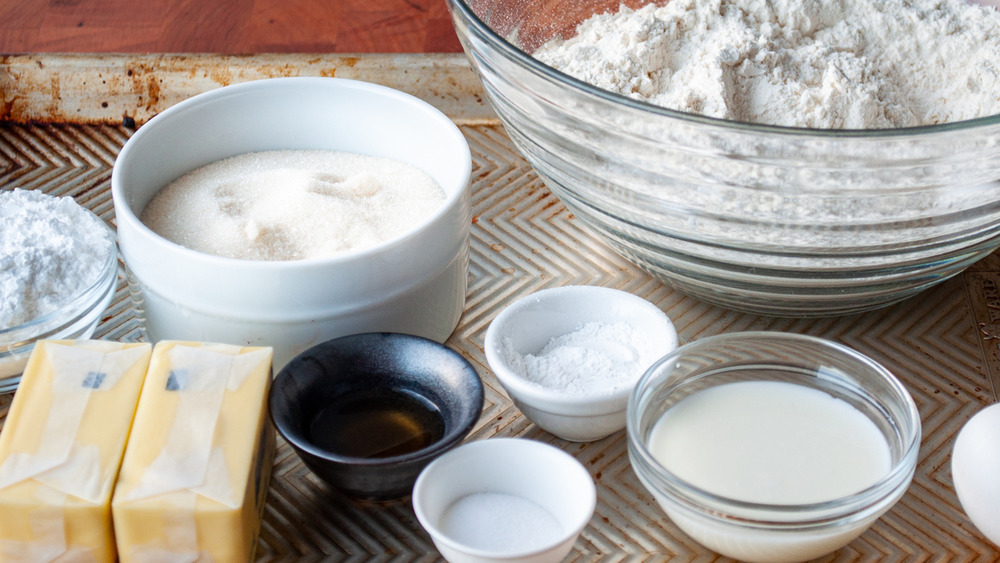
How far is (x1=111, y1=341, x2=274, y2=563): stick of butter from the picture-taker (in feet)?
1.42

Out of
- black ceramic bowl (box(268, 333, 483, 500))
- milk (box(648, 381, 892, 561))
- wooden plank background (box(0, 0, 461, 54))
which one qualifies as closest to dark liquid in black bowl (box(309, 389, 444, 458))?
black ceramic bowl (box(268, 333, 483, 500))

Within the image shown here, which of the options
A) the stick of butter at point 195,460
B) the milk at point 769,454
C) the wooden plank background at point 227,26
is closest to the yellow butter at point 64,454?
the stick of butter at point 195,460

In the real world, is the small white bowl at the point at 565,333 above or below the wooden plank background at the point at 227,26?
above

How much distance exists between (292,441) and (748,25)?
0.33 meters

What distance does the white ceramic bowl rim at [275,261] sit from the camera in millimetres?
518

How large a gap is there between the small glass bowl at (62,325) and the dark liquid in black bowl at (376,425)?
14 cm

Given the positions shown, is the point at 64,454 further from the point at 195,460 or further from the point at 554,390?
the point at 554,390

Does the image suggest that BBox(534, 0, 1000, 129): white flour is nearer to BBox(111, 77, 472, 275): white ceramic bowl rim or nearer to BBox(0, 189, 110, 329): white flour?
BBox(111, 77, 472, 275): white ceramic bowl rim

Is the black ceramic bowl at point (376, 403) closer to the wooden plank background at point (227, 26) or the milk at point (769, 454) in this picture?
→ the milk at point (769, 454)

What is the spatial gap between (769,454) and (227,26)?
1.87 ft

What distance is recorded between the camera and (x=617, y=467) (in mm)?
536

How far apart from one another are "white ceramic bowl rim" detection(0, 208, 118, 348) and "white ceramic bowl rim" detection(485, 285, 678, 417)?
8.0 inches

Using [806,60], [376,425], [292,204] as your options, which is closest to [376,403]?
[376,425]

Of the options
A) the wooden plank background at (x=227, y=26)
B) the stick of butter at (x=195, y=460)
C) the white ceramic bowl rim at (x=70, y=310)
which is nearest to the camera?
the stick of butter at (x=195, y=460)
